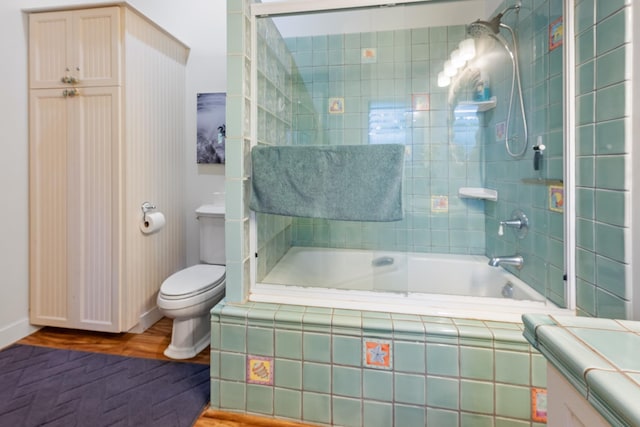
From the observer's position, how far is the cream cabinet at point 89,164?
6.18 feet

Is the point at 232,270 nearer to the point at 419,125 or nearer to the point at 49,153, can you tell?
the point at 419,125

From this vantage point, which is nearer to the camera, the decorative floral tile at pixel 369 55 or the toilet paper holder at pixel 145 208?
the decorative floral tile at pixel 369 55

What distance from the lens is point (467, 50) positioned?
6.28 feet

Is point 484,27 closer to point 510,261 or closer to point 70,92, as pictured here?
point 510,261

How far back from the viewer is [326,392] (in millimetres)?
1254

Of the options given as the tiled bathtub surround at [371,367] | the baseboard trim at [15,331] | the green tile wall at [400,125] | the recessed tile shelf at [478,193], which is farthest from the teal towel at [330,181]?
the baseboard trim at [15,331]

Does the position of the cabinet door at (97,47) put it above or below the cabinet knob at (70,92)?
above

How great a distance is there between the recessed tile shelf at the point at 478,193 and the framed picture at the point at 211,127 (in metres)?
1.78

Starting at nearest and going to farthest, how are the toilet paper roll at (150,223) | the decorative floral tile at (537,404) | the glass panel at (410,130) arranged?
the decorative floral tile at (537,404)
the glass panel at (410,130)
the toilet paper roll at (150,223)

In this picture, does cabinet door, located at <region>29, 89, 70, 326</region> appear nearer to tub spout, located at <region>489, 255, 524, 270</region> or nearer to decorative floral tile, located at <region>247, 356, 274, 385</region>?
decorative floral tile, located at <region>247, 356, 274, 385</region>

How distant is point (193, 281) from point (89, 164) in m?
1.00

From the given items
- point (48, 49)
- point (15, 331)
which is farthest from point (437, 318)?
point (48, 49)

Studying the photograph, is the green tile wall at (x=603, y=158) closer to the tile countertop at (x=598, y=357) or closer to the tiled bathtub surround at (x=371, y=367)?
the tiled bathtub surround at (x=371, y=367)

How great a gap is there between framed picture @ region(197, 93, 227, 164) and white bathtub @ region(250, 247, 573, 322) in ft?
3.62
